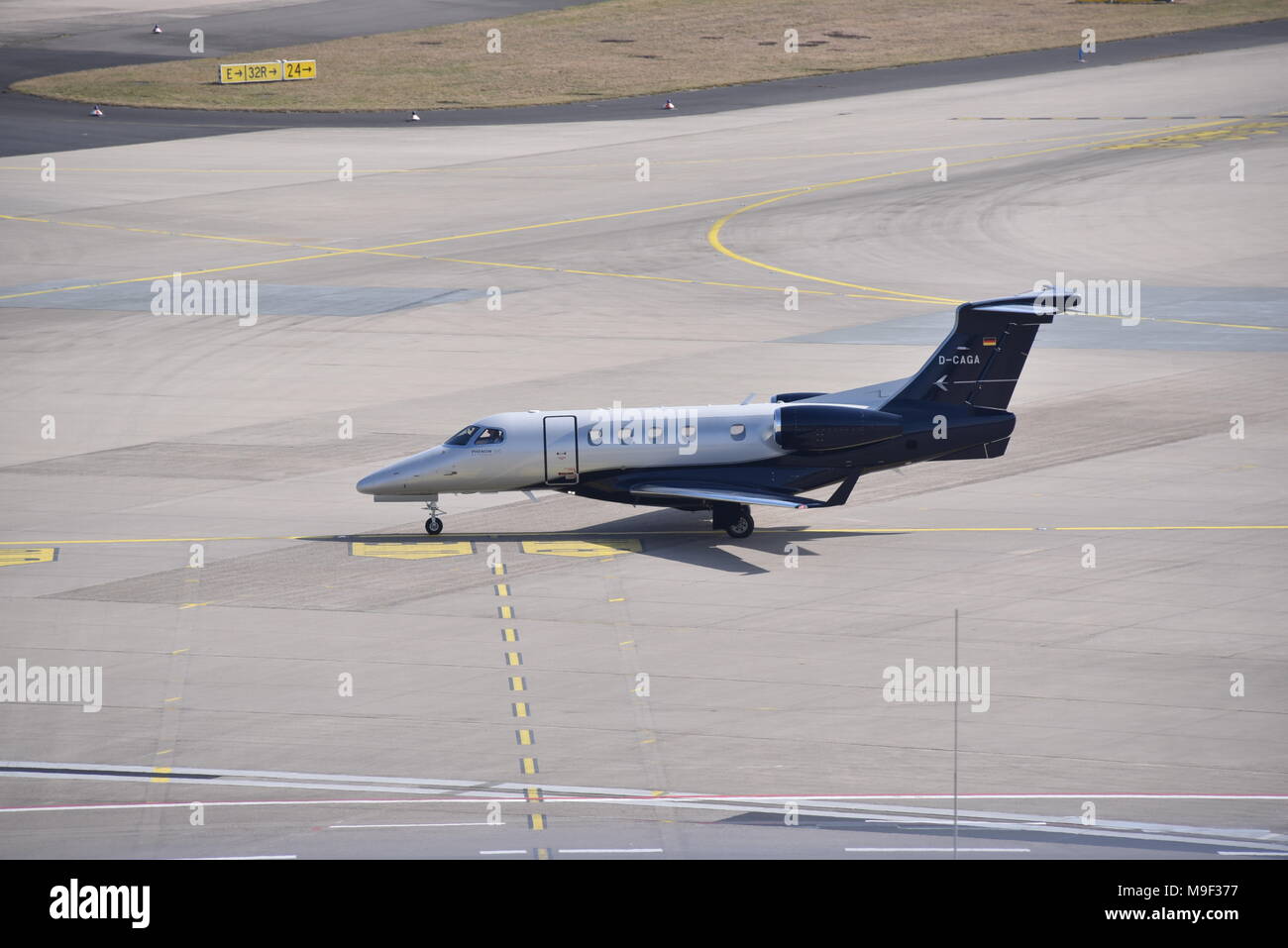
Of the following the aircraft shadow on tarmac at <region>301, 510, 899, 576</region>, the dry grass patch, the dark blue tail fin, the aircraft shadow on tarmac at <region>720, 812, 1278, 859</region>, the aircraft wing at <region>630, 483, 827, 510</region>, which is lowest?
the aircraft shadow on tarmac at <region>720, 812, 1278, 859</region>

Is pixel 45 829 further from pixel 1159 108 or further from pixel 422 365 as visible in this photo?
pixel 1159 108

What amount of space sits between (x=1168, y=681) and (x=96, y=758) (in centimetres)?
1892

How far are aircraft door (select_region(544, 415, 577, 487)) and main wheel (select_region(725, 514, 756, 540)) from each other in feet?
12.9

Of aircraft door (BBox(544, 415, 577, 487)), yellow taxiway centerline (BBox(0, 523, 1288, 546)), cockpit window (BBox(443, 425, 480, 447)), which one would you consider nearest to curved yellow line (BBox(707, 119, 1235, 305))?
yellow taxiway centerline (BBox(0, 523, 1288, 546))

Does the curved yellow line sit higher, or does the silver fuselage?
the curved yellow line

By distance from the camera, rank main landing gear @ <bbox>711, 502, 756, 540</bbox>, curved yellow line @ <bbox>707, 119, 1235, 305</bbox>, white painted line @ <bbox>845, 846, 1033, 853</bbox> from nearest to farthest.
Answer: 1. white painted line @ <bbox>845, 846, 1033, 853</bbox>
2. main landing gear @ <bbox>711, 502, 756, 540</bbox>
3. curved yellow line @ <bbox>707, 119, 1235, 305</bbox>

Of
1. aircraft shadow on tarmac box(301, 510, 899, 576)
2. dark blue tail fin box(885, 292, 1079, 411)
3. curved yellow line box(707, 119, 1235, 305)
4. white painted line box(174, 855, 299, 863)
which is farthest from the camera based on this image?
curved yellow line box(707, 119, 1235, 305)

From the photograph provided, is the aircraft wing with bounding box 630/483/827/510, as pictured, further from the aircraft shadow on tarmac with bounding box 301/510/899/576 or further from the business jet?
the aircraft shadow on tarmac with bounding box 301/510/899/576

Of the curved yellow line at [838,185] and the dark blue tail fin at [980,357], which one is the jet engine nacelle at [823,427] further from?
the curved yellow line at [838,185]

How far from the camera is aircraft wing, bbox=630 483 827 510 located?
40688 millimetres

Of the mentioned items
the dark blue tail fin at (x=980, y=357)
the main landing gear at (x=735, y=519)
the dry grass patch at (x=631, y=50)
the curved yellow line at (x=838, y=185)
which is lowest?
the main landing gear at (x=735, y=519)

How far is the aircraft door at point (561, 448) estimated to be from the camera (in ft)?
136

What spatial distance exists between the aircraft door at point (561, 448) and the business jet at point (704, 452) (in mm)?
23

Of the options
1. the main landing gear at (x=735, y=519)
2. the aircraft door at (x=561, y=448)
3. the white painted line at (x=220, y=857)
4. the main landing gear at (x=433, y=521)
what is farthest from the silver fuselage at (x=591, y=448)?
the white painted line at (x=220, y=857)
